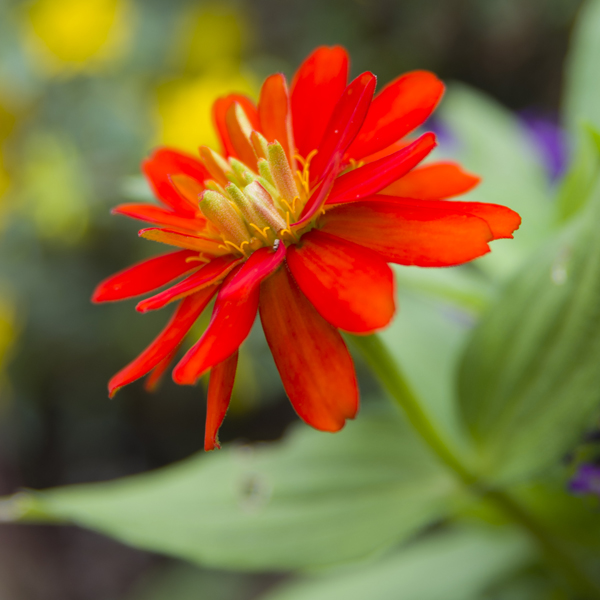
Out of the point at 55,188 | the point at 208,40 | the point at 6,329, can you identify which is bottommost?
the point at 6,329

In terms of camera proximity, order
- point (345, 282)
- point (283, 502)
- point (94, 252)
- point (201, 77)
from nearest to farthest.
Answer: point (345, 282), point (283, 502), point (94, 252), point (201, 77)

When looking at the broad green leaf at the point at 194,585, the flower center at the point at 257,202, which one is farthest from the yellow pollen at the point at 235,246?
the broad green leaf at the point at 194,585

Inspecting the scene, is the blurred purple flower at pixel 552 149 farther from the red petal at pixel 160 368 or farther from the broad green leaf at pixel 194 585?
the broad green leaf at pixel 194 585

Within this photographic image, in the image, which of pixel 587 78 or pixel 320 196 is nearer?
pixel 320 196

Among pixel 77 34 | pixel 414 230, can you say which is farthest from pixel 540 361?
pixel 77 34

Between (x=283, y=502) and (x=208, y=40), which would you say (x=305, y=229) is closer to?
(x=283, y=502)

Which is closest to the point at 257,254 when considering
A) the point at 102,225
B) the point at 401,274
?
the point at 401,274

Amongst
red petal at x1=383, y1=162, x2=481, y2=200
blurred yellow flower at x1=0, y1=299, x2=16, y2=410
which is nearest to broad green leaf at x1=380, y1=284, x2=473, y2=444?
red petal at x1=383, y1=162, x2=481, y2=200

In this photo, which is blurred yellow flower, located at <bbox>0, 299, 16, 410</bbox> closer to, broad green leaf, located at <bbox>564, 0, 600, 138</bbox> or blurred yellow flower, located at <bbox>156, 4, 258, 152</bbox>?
blurred yellow flower, located at <bbox>156, 4, 258, 152</bbox>
